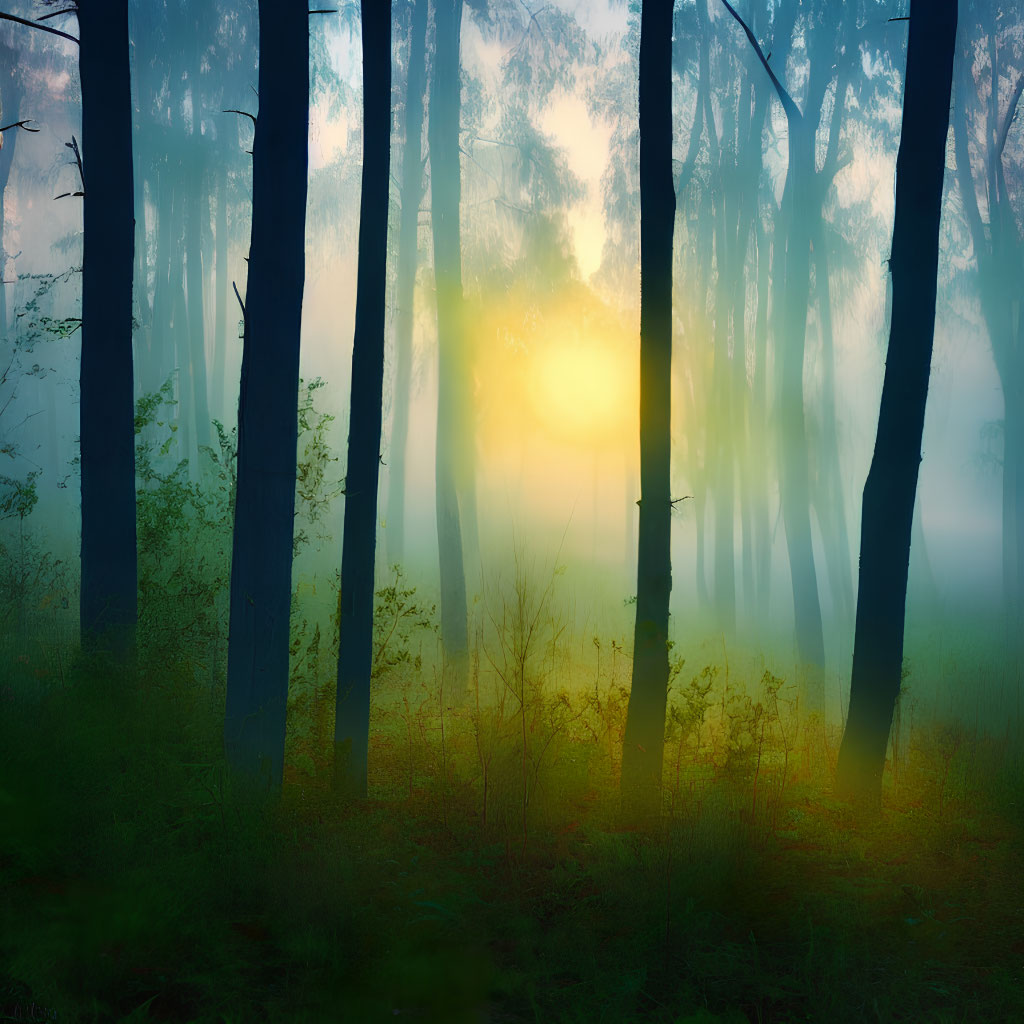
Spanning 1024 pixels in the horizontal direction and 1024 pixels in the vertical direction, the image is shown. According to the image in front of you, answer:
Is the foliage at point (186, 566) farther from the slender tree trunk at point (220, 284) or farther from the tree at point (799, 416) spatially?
the slender tree trunk at point (220, 284)

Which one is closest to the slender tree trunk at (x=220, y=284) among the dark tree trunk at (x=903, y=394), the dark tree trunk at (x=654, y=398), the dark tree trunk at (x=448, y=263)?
the dark tree trunk at (x=448, y=263)

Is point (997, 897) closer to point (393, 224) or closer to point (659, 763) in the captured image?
point (659, 763)

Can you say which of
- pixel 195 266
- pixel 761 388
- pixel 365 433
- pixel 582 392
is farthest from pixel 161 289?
pixel 365 433

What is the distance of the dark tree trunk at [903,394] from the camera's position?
239 inches

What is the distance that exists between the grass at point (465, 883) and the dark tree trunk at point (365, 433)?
51 cm

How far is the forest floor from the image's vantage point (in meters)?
3.36

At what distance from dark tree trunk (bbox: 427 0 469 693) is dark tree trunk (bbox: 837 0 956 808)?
6.72m

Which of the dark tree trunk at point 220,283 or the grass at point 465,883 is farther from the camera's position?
the dark tree trunk at point 220,283

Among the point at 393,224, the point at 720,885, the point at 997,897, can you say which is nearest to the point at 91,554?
the point at 720,885

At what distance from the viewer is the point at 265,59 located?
5207 mm

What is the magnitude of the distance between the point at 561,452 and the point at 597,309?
11.1m

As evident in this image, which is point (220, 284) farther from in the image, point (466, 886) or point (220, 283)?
point (466, 886)

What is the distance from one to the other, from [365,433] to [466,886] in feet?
10.8

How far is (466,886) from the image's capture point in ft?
14.6
